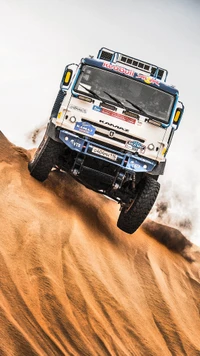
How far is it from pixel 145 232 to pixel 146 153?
2.64 metres

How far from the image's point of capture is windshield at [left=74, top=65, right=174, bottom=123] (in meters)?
10.2

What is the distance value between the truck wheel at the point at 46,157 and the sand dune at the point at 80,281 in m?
0.27

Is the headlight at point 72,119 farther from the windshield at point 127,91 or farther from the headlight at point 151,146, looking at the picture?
the headlight at point 151,146

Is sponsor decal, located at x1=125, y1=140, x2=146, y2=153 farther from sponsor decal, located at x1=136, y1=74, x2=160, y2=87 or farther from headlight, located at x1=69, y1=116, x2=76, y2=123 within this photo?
sponsor decal, located at x1=136, y1=74, x2=160, y2=87

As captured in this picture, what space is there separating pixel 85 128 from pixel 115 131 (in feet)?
1.72

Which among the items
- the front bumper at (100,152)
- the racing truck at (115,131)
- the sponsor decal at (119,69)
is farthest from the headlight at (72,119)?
the sponsor decal at (119,69)

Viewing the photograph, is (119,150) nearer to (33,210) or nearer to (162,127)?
(162,127)

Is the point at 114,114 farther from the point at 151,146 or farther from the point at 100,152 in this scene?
the point at 151,146

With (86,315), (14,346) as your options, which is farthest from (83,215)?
(14,346)

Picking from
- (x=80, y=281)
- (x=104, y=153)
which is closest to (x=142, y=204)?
(x=104, y=153)

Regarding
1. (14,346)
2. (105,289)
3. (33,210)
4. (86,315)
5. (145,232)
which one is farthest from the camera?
(145,232)

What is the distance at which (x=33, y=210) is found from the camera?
9.18m

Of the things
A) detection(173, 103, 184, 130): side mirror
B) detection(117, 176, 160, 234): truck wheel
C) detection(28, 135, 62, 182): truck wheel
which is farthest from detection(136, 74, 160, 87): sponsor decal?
detection(28, 135, 62, 182): truck wheel

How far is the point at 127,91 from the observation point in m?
10.4
